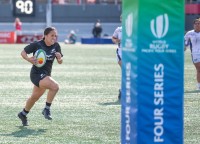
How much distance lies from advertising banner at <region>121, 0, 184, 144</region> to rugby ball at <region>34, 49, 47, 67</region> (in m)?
A: 5.99

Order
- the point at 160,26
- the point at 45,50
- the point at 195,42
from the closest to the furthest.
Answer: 1. the point at 160,26
2. the point at 45,50
3. the point at 195,42

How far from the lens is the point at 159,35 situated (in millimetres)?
6879

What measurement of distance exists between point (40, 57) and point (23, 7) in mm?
45958

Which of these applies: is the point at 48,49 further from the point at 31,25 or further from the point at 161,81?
the point at 31,25

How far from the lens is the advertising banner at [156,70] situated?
6.82 m

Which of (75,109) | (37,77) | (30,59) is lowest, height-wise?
(75,109)

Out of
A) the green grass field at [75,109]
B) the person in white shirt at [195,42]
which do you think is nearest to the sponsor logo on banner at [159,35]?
the green grass field at [75,109]

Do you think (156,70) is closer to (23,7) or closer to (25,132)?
(25,132)

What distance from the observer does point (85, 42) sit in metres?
56.5

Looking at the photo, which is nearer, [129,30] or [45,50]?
[129,30]

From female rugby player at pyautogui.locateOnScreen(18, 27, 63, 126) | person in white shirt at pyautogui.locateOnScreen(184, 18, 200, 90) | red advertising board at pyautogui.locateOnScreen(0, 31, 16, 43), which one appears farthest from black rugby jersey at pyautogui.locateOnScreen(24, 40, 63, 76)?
red advertising board at pyautogui.locateOnScreen(0, 31, 16, 43)

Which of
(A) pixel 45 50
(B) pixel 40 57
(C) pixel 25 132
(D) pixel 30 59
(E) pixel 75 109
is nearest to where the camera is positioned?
(C) pixel 25 132

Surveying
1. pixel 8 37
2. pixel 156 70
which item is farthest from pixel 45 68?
pixel 8 37

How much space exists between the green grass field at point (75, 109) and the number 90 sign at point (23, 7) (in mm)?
30441
